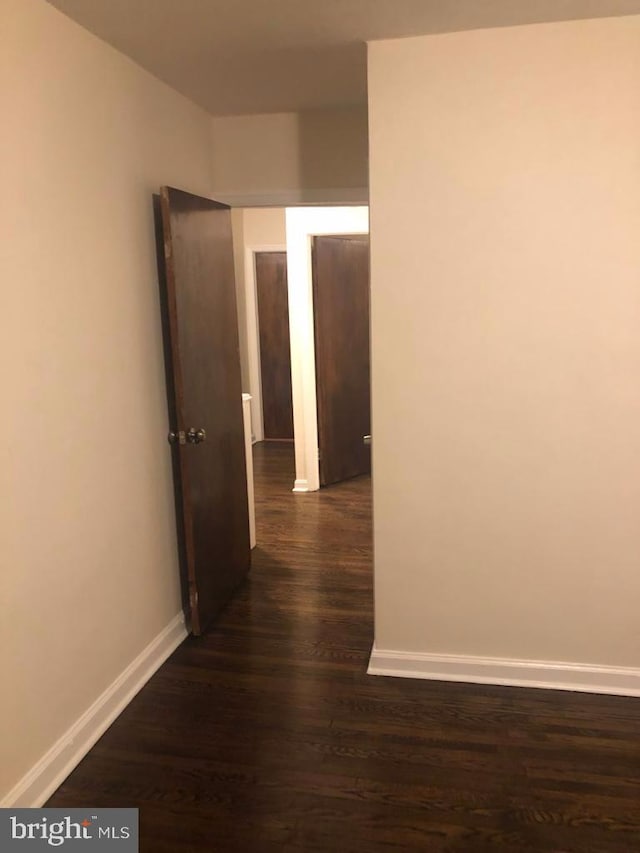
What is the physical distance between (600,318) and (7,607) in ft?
7.05

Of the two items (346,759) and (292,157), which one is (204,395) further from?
(346,759)

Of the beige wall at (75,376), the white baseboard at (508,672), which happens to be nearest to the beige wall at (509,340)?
the white baseboard at (508,672)

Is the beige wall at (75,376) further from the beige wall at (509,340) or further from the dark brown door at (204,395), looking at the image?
the beige wall at (509,340)

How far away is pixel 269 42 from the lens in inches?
95.0

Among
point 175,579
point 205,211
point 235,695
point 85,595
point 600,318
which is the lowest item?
point 235,695

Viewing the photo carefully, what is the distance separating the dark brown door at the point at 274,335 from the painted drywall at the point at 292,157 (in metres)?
3.55

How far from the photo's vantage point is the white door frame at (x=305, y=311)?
4.93 meters

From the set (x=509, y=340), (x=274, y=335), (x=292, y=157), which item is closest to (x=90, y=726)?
A: (x=509, y=340)

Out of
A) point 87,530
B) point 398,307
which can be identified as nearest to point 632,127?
point 398,307

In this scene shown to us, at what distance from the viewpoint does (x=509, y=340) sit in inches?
97.1

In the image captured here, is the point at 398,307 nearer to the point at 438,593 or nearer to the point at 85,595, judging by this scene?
the point at 438,593

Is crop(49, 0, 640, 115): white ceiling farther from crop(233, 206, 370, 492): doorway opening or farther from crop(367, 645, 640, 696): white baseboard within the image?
crop(367, 645, 640, 696): white baseboard

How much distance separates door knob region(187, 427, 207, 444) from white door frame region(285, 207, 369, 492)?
2.21 metres

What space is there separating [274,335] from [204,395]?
165 inches
